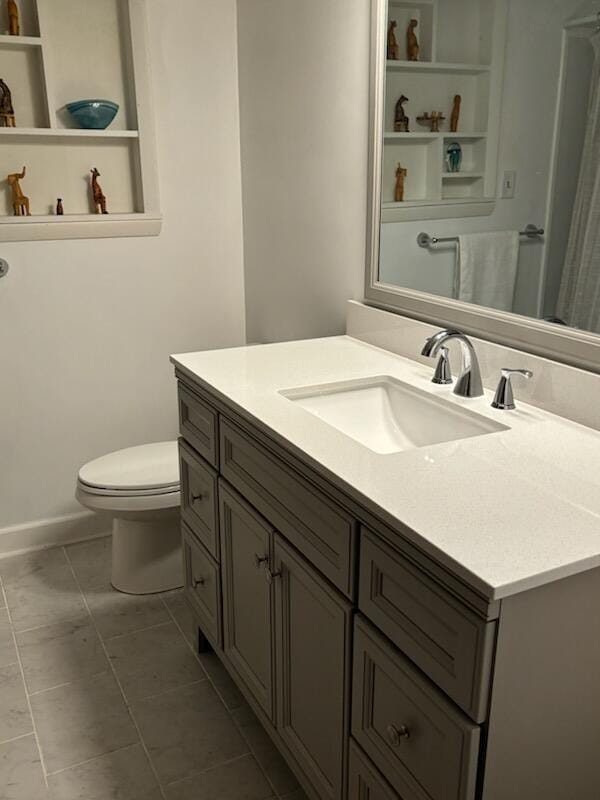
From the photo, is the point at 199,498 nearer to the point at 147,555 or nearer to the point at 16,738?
the point at 147,555

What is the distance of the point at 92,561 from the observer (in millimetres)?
2686

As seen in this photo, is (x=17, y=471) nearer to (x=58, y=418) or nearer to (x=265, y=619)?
(x=58, y=418)

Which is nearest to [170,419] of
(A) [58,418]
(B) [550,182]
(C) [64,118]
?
(A) [58,418]

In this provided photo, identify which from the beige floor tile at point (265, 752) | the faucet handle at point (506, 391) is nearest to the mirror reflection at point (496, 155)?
the faucet handle at point (506, 391)

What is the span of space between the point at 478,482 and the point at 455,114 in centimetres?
101

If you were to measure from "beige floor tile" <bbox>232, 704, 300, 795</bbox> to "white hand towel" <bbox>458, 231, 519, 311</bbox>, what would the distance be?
3.85 feet

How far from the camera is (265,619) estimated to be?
159 cm

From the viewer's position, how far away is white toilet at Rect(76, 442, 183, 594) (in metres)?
2.26

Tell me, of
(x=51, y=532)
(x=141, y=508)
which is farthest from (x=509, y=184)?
(x=51, y=532)

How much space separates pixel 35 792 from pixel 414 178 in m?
1.74

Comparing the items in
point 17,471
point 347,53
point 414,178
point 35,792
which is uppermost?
point 347,53

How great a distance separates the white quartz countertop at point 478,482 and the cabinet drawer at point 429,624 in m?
0.07

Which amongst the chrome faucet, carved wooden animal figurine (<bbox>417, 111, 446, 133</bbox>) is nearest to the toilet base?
the chrome faucet

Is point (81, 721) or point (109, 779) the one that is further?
point (81, 721)
